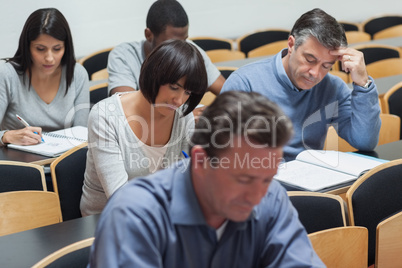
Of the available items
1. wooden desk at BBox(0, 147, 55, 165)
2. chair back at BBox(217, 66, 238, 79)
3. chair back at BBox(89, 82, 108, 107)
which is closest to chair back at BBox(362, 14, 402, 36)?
chair back at BBox(217, 66, 238, 79)

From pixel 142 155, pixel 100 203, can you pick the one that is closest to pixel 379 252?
pixel 142 155

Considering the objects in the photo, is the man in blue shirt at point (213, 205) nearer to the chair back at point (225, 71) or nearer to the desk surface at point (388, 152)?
the desk surface at point (388, 152)

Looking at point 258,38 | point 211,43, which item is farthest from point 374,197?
point 258,38

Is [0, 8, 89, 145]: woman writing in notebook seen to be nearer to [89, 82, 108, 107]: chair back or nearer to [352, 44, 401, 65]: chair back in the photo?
[89, 82, 108, 107]: chair back

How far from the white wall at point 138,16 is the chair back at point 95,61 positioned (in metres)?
0.44


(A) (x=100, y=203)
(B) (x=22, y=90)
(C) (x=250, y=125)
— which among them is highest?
(C) (x=250, y=125)

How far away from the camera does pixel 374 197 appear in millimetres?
2268

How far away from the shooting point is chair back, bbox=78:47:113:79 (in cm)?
495

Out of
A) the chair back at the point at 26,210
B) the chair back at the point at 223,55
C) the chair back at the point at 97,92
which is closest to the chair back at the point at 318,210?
the chair back at the point at 26,210

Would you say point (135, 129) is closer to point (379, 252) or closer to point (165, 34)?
point (379, 252)

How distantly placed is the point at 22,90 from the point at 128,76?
757 mm

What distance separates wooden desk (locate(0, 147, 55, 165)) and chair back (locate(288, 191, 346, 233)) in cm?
129

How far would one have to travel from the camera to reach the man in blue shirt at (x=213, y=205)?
1217 millimetres

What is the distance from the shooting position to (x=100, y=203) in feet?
8.07
